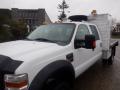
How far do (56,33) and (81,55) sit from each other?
75 centimetres

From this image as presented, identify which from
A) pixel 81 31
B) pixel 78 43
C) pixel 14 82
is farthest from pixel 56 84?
pixel 81 31

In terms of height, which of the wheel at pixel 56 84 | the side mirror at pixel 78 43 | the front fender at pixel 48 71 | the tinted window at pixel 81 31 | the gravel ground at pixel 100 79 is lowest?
the gravel ground at pixel 100 79

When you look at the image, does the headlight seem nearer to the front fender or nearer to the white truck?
the white truck

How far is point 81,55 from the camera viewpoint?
4.96 meters

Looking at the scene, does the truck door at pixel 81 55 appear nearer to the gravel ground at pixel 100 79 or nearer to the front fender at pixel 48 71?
the front fender at pixel 48 71

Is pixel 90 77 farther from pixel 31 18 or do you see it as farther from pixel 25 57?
pixel 31 18

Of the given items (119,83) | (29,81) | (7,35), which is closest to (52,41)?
(29,81)

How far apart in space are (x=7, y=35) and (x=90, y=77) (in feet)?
41.0

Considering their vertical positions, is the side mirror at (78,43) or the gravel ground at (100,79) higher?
the side mirror at (78,43)

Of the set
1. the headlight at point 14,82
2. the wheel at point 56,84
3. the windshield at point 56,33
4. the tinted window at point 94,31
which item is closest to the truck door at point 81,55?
the windshield at point 56,33

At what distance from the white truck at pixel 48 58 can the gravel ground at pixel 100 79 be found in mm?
724

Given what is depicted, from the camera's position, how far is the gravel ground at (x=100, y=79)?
229 inches

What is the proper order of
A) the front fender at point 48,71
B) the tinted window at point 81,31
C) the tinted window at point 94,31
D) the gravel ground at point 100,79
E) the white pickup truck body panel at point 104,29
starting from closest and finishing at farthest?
the front fender at point 48,71, the tinted window at point 81,31, the gravel ground at point 100,79, the tinted window at point 94,31, the white pickup truck body panel at point 104,29

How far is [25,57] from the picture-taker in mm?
3188
